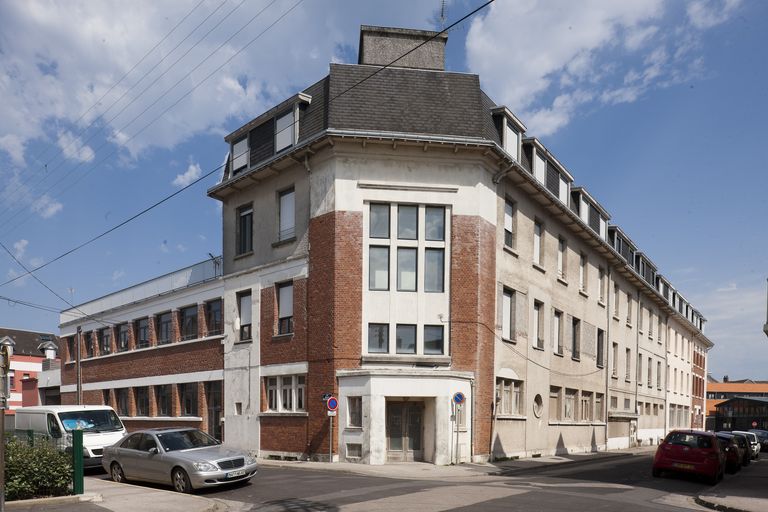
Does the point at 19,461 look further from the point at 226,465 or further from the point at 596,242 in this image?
the point at 596,242

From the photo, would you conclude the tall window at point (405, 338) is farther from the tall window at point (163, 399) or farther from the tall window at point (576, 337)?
the tall window at point (163, 399)

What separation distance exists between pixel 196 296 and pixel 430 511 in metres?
22.4

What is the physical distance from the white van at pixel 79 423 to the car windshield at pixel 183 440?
476 centimetres

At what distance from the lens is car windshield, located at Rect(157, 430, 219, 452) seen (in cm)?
1616

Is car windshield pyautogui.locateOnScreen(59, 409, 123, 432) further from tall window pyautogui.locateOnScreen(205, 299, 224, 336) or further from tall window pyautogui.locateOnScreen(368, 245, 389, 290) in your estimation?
tall window pyautogui.locateOnScreen(368, 245, 389, 290)

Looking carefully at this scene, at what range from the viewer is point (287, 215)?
27.0m

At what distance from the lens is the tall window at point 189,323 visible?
3281 centimetres

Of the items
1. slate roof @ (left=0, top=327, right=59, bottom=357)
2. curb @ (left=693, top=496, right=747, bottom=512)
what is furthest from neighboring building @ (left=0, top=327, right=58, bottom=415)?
curb @ (left=693, top=496, right=747, bottom=512)

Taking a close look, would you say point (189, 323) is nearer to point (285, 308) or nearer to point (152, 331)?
point (152, 331)

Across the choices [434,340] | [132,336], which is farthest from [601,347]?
[132,336]

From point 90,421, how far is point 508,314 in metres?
15.1

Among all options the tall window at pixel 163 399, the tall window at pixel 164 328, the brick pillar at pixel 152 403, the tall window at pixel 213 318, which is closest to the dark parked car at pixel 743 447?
the tall window at pixel 213 318

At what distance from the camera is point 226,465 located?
1534 cm

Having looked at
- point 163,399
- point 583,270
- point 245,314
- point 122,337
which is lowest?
point 163,399
